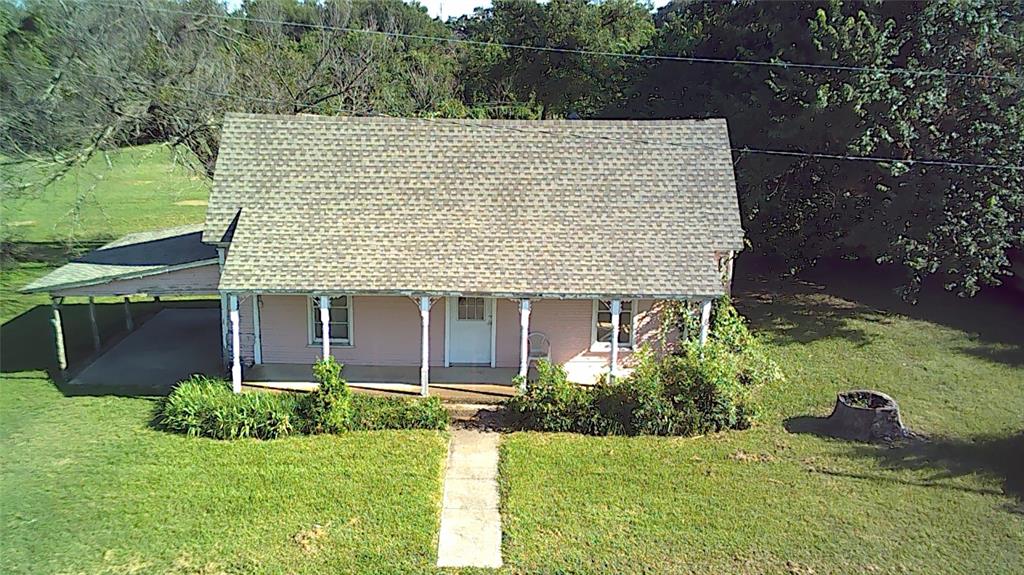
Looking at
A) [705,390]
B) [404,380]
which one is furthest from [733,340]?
[404,380]

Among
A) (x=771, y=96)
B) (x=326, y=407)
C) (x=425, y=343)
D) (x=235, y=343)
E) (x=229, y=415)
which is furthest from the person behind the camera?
(x=771, y=96)

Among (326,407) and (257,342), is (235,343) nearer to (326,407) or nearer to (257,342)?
(257,342)

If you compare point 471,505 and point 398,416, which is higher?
point 398,416

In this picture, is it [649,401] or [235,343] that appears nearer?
[649,401]

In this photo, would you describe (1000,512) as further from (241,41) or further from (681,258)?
(241,41)

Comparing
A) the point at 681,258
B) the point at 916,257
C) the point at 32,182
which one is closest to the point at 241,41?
the point at 32,182

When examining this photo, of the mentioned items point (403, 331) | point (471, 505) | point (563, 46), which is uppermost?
point (563, 46)

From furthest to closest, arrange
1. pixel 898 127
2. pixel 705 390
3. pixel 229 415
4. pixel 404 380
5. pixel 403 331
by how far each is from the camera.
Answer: pixel 898 127
pixel 403 331
pixel 404 380
pixel 705 390
pixel 229 415
